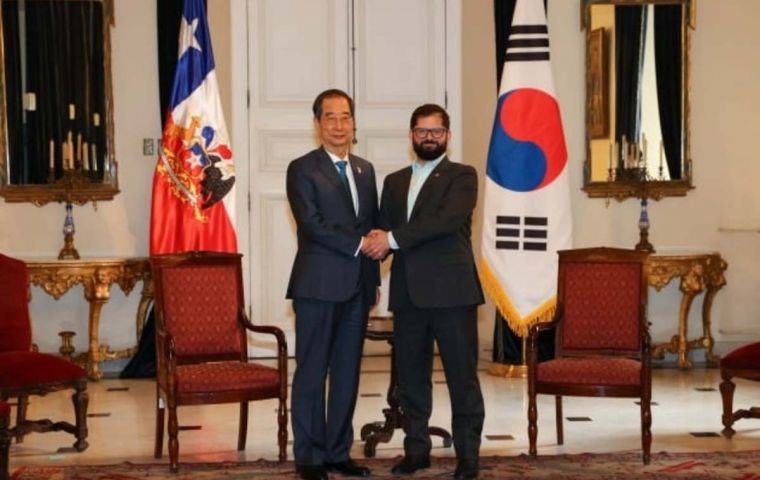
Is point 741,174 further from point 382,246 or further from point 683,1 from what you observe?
point 382,246

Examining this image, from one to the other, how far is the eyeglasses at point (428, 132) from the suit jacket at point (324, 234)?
0.37 meters

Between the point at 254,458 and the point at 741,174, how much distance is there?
4.72 meters

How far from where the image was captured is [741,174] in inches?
360

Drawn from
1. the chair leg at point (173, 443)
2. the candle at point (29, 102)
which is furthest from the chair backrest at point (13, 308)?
the candle at point (29, 102)

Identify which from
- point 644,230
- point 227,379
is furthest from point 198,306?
point 644,230


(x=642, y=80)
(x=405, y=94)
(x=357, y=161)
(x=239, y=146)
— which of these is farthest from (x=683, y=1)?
(x=357, y=161)

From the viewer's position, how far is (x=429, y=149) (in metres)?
5.27

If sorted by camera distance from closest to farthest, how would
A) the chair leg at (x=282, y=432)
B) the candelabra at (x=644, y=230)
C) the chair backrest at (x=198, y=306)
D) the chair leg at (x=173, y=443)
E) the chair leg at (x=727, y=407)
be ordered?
1. the chair leg at (x=173, y=443)
2. the chair leg at (x=282, y=432)
3. the chair backrest at (x=198, y=306)
4. the chair leg at (x=727, y=407)
5. the candelabra at (x=644, y=230)

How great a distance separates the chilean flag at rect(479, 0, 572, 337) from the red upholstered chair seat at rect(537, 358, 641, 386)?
7.37ft

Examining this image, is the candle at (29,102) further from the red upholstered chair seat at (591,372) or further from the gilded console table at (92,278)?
the red upholstered chair seat at (591,372)

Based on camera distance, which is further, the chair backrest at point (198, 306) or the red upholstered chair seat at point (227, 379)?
the chair backrest at point (198, 306)

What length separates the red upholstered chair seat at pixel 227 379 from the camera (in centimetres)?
568

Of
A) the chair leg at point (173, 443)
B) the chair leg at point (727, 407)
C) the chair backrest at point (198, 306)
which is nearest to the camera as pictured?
the chair leg at point (173, 443)

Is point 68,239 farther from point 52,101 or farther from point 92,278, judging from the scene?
point 52,101
